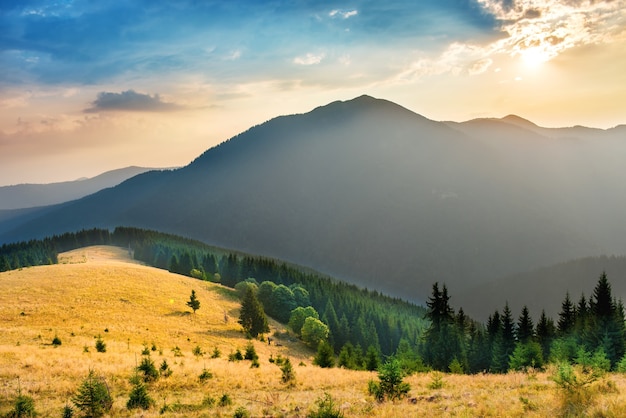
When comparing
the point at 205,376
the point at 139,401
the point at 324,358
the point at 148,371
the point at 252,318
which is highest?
the point at 139,401

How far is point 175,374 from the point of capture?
92.3 ft

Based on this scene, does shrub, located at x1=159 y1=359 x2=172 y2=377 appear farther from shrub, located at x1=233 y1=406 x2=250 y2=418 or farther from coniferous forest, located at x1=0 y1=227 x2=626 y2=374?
coniferous forest, located at x1=0 y1=227 x2=626 y2=374

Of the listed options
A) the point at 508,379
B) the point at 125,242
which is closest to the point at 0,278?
the point at 508,379

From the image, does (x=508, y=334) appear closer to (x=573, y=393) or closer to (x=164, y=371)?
(x=573, y=393)

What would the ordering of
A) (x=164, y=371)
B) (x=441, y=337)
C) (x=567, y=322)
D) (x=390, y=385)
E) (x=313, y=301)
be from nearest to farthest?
1. (x=390, y=385)
2. (x=164, y=371)
3. (x=441, y=337)
4. (x=567, y=322)
5. (x=313, y=301)

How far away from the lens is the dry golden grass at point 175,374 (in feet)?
60.6

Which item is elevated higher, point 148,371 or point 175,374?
point 148,371

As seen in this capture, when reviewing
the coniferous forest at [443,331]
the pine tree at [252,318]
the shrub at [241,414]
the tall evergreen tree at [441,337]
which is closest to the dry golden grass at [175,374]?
the shrub at [241,414]

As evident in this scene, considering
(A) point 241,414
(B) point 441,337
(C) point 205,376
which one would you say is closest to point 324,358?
(B) point 441,337

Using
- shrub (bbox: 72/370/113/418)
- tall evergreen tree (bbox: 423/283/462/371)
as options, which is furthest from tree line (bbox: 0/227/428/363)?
shrub (bbox: 72/370/113/418)

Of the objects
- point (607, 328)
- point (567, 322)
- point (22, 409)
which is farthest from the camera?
point (567, 322)

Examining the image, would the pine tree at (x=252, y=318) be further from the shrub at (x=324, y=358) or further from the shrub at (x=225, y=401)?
the shrub at (x=225, y=401)

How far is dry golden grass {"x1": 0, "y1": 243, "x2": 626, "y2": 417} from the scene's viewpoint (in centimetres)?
1847

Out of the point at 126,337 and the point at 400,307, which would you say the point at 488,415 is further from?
the point at 400,307
